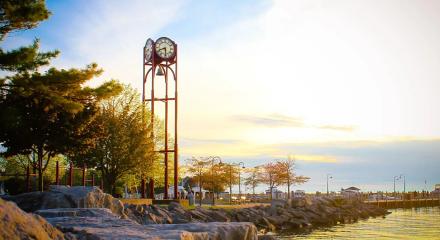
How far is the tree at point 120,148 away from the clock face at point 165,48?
6494 mm

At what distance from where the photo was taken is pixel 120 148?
34469 millimetres

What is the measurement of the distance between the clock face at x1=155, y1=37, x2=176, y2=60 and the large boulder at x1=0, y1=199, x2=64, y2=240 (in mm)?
36537

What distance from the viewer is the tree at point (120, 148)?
3444 cm

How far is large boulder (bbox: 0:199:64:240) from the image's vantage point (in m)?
5.27

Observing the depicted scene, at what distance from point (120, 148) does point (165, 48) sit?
1168cm

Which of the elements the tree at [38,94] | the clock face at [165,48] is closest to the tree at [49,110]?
the tree at [38,94]

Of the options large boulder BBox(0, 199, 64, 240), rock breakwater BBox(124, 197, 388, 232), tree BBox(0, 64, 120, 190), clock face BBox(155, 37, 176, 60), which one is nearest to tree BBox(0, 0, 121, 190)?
tree BBox(0, 64, 120, 190)

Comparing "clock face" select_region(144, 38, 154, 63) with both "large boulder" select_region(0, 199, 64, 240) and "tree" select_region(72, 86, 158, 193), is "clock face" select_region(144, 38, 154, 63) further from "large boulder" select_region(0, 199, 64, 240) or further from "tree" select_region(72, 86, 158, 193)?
"large boulder" select_region(0, 199, 64, 240)

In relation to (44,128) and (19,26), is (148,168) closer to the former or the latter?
(44,128)

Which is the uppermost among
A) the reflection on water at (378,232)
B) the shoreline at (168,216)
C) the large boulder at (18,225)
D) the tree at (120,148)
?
the tree at (120,148)

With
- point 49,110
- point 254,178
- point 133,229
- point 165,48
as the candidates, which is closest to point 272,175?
point 254,178

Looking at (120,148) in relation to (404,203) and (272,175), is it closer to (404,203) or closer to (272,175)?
(272,175)

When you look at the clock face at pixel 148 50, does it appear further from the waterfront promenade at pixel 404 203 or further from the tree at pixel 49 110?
the waterfront promenade at pixel 404 203

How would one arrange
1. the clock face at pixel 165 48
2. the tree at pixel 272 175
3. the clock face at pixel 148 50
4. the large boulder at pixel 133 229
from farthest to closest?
the tree at pixel 272 175, the clock face at pixel 148 50, the clock face at pixel 165 48, the large boulder at pixel 133 229
